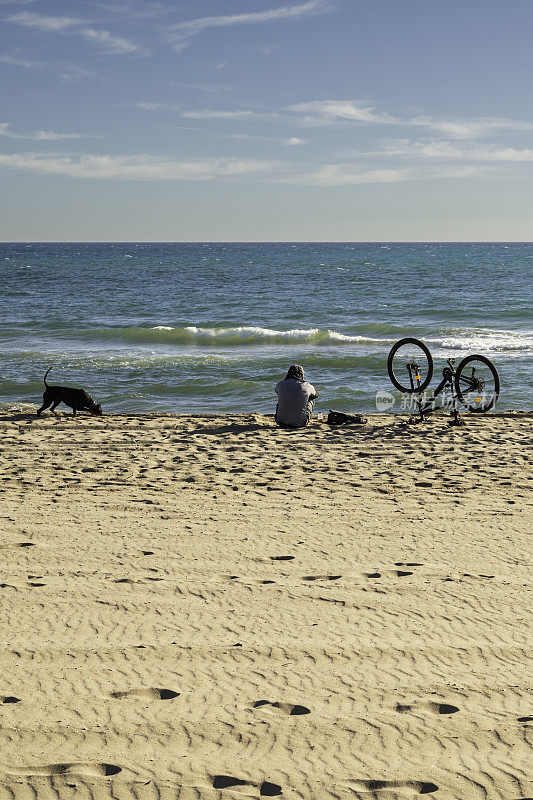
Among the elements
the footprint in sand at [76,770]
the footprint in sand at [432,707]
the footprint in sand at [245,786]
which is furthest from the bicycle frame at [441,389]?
the footprint in sand at [76,770]

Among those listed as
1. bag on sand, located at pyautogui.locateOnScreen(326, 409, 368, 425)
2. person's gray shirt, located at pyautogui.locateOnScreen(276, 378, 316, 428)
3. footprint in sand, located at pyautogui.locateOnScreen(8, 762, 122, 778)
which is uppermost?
person's gray shirt, located at pyautogui.locateOnScreen(276, 378, 316, 428)

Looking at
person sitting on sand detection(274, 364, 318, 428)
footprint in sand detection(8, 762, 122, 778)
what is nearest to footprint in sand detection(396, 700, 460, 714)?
footprint in sand detection(8, 762, 122, 778)

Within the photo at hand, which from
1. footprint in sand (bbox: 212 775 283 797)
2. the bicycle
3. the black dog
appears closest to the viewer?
footprint in sand (bbox: 212 775 283 797)

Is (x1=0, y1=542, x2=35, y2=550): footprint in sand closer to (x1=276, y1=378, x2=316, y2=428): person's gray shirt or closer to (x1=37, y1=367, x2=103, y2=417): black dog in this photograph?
(x1=276, y1=378, x2=316, y2=428): person's gray shirt

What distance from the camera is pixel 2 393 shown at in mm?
16266

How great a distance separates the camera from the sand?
11.3 ft

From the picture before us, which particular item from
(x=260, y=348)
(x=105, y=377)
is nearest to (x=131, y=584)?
(x=105, y=377)

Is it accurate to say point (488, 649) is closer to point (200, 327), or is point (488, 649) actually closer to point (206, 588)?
point (206, 588)

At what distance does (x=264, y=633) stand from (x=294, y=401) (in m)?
7.09

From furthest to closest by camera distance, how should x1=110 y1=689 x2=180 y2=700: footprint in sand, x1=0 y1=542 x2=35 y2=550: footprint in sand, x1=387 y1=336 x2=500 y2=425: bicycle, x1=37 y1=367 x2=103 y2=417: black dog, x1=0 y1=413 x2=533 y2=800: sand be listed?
x1=37 y1=367 x2=103 y2=417: black dog → x1=387 y1=336 x2=500 y2=425: bicycle → x1=0 y1=542 x2=35 y2=550: footprint in sand → x1=110 y1=689 x2=180 y2=700: footprint in sand → x1=0 y1=413 x2=533 y2=800: sand

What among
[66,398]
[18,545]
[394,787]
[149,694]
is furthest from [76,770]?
[66,398]

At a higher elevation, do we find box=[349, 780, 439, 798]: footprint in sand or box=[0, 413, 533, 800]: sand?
box=[0, 413, 533, 800]: sand

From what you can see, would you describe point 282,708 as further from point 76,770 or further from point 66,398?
point 66,398

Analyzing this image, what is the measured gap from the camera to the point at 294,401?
1166 cm
